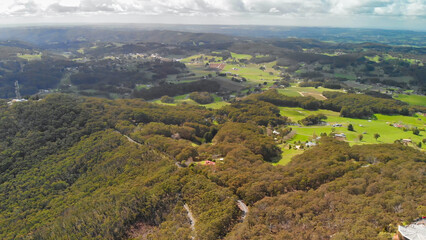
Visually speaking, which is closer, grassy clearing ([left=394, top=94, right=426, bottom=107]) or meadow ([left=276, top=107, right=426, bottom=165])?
meadow ([left=276, top=107, right=426, bottom=165])

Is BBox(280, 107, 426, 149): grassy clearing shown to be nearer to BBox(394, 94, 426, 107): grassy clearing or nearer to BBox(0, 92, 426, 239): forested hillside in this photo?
BBox(0, 92, 426, 239): forested hillside

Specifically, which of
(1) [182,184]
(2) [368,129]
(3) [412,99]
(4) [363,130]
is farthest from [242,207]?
(3) [412,99]

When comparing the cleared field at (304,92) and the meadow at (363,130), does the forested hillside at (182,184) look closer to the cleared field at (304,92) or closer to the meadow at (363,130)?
the meadow at (363,130)

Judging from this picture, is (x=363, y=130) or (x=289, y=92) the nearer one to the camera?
(x=363, y=130)

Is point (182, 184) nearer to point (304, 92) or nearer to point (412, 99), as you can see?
point (304, 92)

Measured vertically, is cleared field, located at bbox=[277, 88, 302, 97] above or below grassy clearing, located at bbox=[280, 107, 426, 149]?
above

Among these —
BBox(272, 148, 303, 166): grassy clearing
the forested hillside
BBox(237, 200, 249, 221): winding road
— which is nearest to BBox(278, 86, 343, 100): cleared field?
the forested hillside

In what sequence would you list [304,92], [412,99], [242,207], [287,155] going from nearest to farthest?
[242,207] → [287,155] → [412,99] → [304,92]

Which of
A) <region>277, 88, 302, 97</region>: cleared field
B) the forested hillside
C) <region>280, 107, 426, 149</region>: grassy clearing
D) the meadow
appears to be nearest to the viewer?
the forested hillside

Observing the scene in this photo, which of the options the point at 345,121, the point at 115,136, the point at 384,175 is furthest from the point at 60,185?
the point at 345,121
